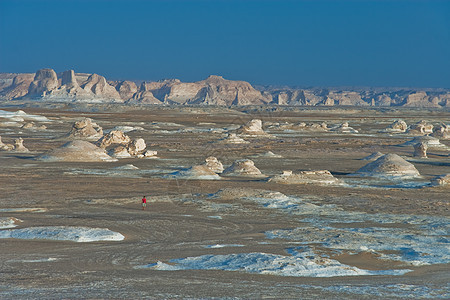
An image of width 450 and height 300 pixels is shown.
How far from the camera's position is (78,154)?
3409 cm

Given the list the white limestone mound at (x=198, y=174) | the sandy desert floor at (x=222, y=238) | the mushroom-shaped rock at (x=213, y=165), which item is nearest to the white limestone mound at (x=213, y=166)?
the mushroom-shaped rock at (x=213, y=165)

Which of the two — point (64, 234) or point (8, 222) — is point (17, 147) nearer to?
point (8, 222)

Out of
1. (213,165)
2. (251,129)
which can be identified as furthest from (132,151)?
(251,129)

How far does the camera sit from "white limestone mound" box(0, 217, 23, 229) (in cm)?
1584

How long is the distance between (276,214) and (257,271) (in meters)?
6.94

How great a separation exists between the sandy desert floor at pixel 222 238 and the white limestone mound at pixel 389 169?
0.77 metres

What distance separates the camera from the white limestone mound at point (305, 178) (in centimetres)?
2550

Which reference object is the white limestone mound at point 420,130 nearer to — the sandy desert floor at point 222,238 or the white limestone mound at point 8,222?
the sandy desert floor at point 222,238

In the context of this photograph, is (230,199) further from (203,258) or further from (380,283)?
(380,283)

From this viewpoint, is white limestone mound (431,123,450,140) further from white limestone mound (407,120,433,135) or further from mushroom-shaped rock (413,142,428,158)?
mushroom-shaped rock (413,142,428,158)

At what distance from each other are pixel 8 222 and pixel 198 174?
38.2ft

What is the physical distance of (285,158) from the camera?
37781 mm

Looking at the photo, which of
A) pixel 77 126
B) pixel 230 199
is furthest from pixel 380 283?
pixel 77 126

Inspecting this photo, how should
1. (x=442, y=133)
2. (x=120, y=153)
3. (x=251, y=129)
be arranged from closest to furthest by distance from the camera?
(x=120, y=153) < (x=251, y=129) < (x=442, y=133)
